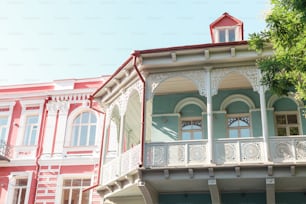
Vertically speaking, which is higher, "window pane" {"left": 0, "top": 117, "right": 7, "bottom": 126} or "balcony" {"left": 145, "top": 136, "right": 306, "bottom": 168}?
"window pane" {"left": 0, "top": 117, "right": 7, "bottom": 126}

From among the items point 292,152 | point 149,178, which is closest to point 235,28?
point 292,152

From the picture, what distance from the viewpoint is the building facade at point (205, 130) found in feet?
39.6

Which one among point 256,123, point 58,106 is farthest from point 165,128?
point 58,106

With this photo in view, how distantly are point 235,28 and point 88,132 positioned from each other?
8.00 m

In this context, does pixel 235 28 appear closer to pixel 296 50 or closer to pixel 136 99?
pixel 136 99

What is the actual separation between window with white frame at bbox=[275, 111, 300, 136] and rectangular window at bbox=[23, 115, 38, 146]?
10.9m

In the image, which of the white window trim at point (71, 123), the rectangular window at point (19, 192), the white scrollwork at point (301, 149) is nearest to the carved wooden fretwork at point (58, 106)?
the white window trim at point (71, 123)

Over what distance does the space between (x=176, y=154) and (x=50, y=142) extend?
8.14m

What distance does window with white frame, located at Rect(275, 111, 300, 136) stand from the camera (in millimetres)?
14312

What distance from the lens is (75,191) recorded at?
17.7m

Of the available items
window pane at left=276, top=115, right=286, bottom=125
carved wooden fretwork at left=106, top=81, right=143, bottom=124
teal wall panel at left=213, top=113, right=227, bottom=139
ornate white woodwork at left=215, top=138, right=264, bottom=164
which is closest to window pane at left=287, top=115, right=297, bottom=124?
window pane at left=276, top=115, right=286, bottom=125

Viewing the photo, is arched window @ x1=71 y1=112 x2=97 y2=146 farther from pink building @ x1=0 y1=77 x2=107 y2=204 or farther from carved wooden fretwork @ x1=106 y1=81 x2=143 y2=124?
carved wooden fretwork @ x1=106 y1=81 x2=143 y2=124

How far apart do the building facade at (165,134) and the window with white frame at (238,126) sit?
4cm

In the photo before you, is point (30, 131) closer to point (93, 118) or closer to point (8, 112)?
point (8, 112)
